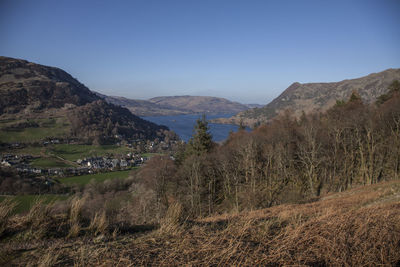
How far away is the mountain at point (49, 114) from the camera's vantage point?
8075 centimetres

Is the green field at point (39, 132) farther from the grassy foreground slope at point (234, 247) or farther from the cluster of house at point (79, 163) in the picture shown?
the grassy foreground slope at point (234, 247)

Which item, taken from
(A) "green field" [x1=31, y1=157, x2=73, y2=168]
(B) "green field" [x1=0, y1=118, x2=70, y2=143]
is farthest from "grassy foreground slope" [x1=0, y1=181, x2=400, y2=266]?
(B) "green field" [x1=0, y1=118, x2=70, y2=143]

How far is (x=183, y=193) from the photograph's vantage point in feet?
68.4

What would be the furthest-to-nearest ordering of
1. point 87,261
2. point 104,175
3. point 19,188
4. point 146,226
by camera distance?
1. point 104,175
2. point 19,188
3. point 146,226
4. point 87,261

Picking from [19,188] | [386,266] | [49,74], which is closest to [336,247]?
[386,266]

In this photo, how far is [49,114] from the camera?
342ft

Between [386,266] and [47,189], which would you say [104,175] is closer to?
[47,189]

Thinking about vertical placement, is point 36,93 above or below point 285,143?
above

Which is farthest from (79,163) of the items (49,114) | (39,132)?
(49,114)

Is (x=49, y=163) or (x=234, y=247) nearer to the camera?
(x=234, y=247)

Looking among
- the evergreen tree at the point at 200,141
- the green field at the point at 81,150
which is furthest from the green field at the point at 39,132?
the evergreen tree at the point at 200,141

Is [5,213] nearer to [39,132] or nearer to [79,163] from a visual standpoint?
[79,163]

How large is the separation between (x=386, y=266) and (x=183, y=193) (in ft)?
63.6

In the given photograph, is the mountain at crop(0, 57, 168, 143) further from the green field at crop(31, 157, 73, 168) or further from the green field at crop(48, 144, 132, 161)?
the green field at crop(31, 157, 73, 168)
